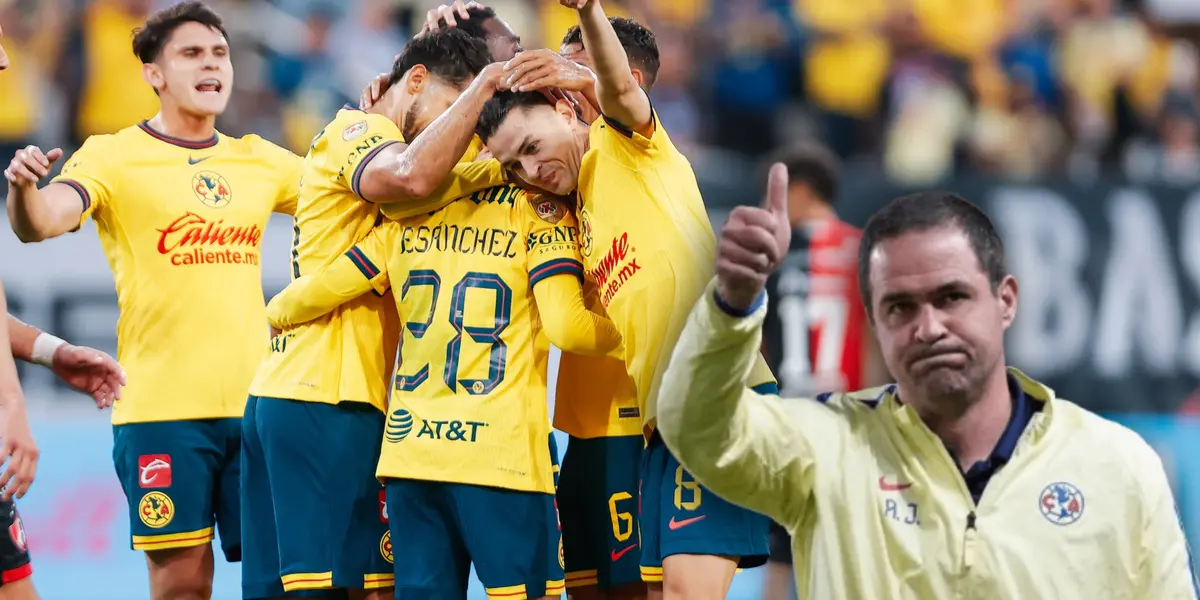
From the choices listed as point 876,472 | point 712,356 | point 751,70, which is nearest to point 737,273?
point 712,356

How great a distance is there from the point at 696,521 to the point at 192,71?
8.70ft

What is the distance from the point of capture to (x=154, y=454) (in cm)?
527

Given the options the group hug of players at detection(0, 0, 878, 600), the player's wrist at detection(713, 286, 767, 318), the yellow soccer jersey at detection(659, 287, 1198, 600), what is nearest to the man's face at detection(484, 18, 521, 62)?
the group hug of players at detection(0, 0, 878, 600)

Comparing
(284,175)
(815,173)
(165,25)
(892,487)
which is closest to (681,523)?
(892,487)

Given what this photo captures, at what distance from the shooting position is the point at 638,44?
4871mm

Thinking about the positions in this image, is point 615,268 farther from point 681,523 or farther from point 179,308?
point 179,308

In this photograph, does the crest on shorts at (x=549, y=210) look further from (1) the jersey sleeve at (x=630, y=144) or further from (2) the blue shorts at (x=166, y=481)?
(2) the blue shorts at (x=166, y=481)

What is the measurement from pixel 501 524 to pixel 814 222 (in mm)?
3723

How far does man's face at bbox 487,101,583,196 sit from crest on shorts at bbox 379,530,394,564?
1257mm

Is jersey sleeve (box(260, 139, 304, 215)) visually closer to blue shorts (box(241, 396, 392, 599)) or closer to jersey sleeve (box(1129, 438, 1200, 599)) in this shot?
blue shorts (box(241, 396, 392, 599))

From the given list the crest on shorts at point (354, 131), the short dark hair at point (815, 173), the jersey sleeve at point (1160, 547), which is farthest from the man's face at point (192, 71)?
the jersey sleeve at point (1160, 547)

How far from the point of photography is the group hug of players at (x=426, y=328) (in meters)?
4.20

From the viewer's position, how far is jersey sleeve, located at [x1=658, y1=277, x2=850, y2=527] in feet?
8.48

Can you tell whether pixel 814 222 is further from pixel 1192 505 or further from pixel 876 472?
pixel 876 472
